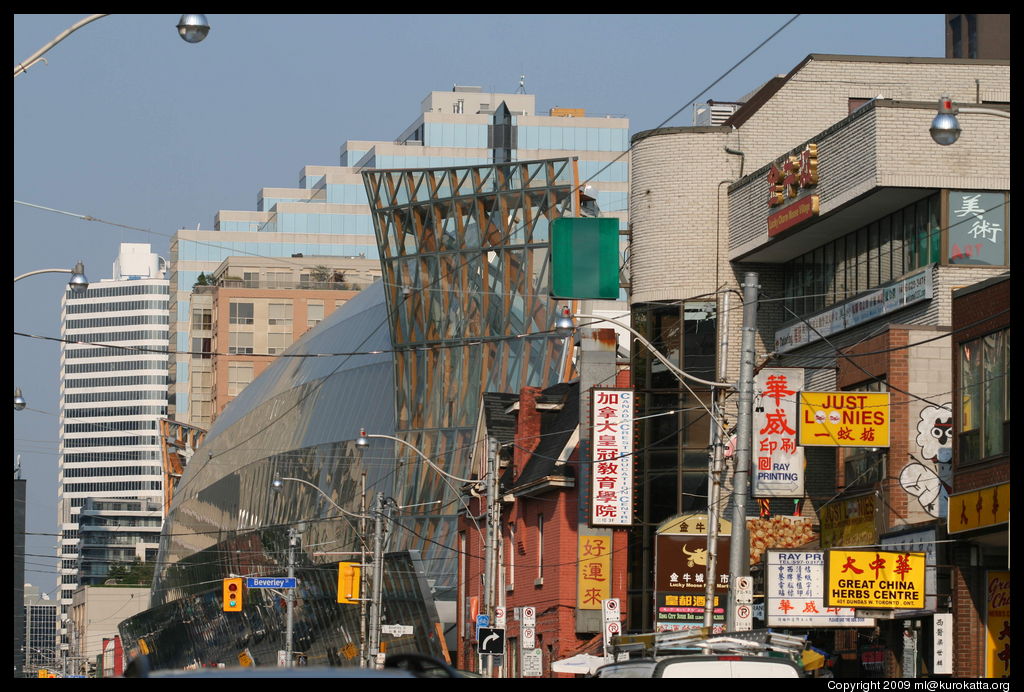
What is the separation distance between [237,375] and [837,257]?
5816 inches

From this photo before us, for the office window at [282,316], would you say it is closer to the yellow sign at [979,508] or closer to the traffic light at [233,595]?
the traffic light at [233,595]

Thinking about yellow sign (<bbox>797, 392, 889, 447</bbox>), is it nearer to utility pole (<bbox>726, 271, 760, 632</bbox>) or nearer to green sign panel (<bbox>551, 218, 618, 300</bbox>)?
utility pole (<bbox>726, 271, 760, 632</bbox>)

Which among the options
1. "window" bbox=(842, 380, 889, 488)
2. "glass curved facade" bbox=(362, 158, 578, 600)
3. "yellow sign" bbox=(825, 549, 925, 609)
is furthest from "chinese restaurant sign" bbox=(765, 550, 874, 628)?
"glass curved facade" bbox=(362, 158, 578, 600)

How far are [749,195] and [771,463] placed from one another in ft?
42.5

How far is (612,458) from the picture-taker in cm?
4472

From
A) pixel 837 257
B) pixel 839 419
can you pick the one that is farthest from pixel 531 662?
pixel 837 257

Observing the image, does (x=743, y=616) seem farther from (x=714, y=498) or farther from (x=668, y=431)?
(x=668, y=431)

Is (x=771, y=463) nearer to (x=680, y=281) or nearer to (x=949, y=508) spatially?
(x=949, y=508)

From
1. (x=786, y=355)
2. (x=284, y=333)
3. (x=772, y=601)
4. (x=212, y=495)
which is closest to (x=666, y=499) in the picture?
(x=786, y=355)

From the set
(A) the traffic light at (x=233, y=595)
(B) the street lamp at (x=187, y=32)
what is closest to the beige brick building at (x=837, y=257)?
(B) the street lamp at (x=187, y=32)

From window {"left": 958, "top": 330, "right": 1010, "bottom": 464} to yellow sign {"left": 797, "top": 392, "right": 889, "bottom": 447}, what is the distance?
2.45 meters

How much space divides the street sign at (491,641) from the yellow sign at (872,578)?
379 inches

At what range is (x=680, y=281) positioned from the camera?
4894 centimetres

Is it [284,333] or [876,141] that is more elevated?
[284,333]
